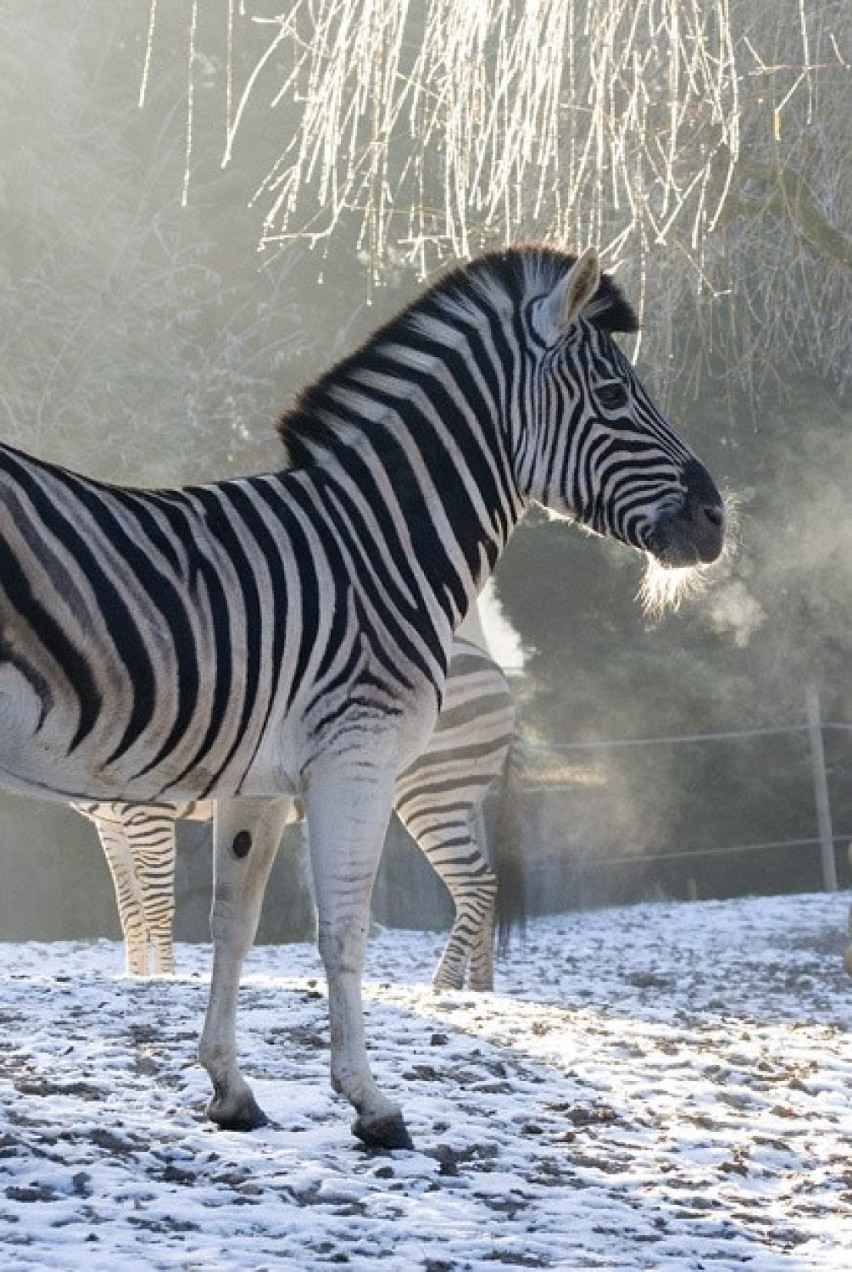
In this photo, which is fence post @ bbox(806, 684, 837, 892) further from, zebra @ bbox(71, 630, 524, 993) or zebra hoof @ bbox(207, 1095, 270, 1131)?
zebra hoof @ bbox(207, 1095, 270, 1131)

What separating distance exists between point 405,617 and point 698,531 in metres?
1.04

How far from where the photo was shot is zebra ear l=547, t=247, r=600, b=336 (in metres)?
5.47

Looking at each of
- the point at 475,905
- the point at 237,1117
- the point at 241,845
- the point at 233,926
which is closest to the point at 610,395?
the point at 241,845

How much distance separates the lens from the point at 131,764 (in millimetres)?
4637

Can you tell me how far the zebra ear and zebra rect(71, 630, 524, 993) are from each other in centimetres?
418

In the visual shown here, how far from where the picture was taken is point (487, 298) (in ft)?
18.7

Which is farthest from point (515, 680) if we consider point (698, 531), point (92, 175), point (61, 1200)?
point (61, 1200)

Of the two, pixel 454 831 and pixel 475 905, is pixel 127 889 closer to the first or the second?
pixel 454 831

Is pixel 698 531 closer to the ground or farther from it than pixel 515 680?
closer to the ground

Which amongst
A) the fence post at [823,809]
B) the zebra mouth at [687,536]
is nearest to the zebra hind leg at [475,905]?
the zebra mouth at [687,536]

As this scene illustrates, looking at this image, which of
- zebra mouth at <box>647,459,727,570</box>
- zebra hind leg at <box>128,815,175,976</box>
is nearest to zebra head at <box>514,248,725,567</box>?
zebra mouth at <box>647,459,727,570</box>

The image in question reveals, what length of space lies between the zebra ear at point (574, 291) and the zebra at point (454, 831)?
13.7 ft

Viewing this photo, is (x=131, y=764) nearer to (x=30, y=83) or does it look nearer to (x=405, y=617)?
(x=405, y=617)

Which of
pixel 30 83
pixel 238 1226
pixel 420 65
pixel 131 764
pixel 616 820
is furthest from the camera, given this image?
pixel 616 820
